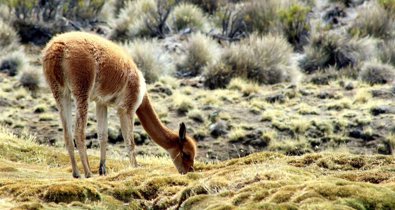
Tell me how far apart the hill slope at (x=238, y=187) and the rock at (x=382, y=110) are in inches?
437

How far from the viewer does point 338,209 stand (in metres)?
7.24

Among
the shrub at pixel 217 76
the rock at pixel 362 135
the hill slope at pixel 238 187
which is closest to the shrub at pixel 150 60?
the shrub at pixel 217 76

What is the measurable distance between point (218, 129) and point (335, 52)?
9929mm

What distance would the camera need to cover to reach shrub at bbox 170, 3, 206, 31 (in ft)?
115

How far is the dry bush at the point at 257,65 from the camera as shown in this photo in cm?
2725

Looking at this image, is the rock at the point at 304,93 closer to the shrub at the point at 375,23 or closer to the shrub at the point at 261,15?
the shrub at the point at 375,23

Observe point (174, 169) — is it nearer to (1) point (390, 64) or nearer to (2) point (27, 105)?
(2) point (27, 105)

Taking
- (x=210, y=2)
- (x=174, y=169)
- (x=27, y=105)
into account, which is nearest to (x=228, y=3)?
(x=210, y=2)

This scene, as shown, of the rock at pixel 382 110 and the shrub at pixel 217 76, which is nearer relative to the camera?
the rock at pixel 382 110

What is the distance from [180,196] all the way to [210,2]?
31994 millimetres

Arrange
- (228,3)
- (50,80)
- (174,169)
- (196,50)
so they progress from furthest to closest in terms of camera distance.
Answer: (228,3) → (196,50) → (174,169) → (50,80)

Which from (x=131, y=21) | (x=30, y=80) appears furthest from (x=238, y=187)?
(x=131, y=21)

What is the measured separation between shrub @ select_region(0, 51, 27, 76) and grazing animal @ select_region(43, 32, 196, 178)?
1617 cm

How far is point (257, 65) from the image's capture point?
2778cm
